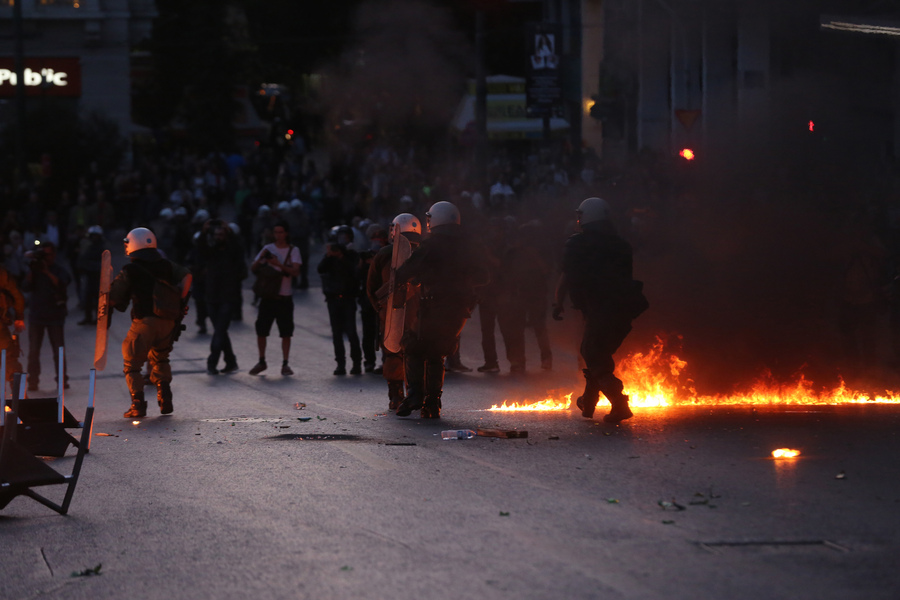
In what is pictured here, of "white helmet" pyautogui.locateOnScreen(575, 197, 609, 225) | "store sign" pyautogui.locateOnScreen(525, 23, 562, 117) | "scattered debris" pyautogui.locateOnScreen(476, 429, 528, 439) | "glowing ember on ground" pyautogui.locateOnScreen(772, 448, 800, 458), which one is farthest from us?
"store sign" pyautogui.locateOnScreen(525, 23, 562, 117)

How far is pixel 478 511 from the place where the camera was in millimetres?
6434

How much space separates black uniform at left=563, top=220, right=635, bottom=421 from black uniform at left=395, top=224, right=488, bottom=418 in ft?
2.91

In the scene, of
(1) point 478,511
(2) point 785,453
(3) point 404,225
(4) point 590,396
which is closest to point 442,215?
(3) point 404,225

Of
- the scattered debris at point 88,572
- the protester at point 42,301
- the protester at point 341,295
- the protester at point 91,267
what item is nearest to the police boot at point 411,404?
the protester at point 341,295

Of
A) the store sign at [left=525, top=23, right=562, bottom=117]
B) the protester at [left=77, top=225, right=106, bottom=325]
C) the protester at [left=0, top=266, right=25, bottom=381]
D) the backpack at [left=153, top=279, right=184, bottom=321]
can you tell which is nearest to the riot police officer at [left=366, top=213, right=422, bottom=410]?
the backpack at [left=153, top=279, right=184, bottom=321]

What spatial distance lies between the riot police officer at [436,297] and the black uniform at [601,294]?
883 mm

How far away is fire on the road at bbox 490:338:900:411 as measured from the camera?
1100cm

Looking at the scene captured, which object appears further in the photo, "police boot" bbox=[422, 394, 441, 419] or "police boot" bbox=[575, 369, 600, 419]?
"police boot" bbox=[422, 394, 441, 419]

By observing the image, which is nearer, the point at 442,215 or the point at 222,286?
the point at 442,215

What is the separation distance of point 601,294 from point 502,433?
142 centimetres

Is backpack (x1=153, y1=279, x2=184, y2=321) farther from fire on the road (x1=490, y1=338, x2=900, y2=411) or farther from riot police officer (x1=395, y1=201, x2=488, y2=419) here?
fire on the road (x1=490, y1=338, x2=900, y2=411)

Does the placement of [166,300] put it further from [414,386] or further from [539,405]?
[539,405]

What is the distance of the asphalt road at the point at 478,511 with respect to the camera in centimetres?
522

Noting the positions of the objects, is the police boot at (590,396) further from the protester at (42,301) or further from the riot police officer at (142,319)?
the protester at (42,301)
